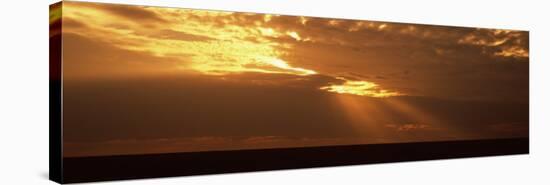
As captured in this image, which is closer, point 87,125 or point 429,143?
point 87,125

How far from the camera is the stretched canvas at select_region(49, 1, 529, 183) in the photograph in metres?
7.95

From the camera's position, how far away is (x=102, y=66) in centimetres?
798

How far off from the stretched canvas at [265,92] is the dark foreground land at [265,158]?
Result: 1 cm

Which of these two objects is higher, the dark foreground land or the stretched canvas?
the stretched canvas

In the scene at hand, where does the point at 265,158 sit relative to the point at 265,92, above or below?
below

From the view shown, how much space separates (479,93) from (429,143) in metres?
1.08

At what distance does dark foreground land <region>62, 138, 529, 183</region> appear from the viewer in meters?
8.02

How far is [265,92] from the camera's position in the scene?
29.5ft

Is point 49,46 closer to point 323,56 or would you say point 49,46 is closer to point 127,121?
point 127,121

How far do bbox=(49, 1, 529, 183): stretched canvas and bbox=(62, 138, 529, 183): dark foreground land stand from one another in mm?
Answer: 15

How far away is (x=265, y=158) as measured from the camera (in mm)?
9086

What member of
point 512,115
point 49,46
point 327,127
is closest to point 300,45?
point 327,127

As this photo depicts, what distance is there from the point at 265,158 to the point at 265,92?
0.79m

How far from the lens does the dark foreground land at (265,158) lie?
8.02 meters
